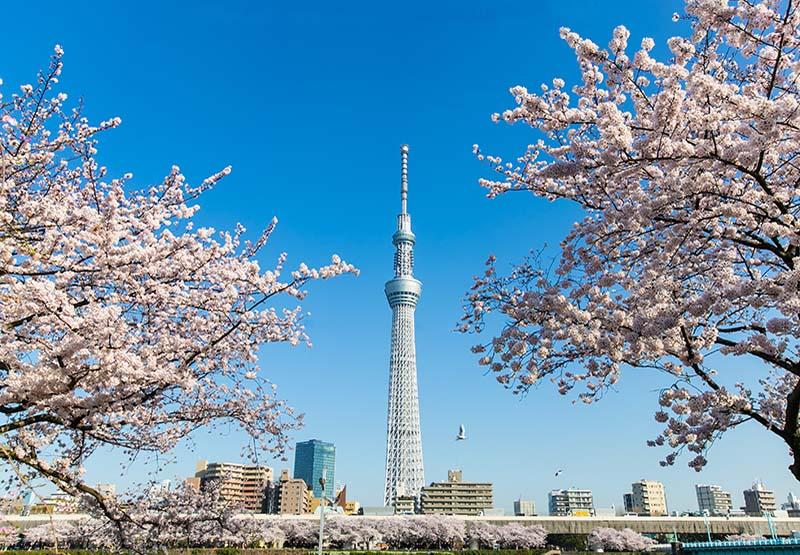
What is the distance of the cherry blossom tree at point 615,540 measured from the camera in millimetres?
53500

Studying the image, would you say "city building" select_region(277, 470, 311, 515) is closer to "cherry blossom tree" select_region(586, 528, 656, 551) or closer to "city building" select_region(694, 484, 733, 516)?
"cherry blossom tree" select_region(586, 528, 656, 551)

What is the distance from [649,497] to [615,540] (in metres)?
83.9

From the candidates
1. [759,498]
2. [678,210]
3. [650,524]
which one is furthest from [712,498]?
[678,210]

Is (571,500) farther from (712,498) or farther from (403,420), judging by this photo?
(403,420)

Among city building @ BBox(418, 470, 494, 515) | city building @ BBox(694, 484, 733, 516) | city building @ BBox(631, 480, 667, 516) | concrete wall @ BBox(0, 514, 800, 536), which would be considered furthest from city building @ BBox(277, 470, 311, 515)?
city building @ BBox(694, 484, 733, 516)

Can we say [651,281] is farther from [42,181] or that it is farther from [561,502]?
[561,502]

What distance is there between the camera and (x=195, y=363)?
6.80m

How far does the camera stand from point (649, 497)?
12594 cm

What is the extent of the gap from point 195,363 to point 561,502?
463ft

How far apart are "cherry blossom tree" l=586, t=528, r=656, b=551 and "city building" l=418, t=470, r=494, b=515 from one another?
4033 cm

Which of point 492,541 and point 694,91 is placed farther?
point 492,541

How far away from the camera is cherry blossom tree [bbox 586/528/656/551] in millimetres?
53500

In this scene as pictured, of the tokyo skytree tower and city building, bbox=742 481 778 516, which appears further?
city building, bbox=742 481 778 516

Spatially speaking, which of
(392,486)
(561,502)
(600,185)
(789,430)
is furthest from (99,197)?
(561,502)
